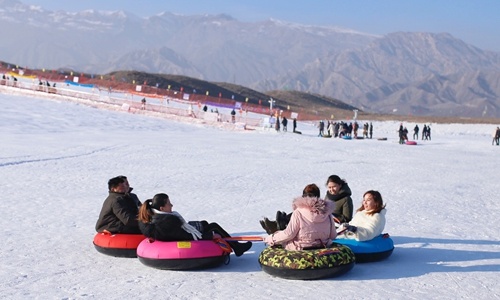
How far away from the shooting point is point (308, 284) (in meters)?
7.69

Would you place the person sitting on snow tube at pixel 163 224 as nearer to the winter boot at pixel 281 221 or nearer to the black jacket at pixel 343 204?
the winter boot at pixel 281 221

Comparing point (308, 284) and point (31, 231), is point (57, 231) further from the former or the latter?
point (308, 284)

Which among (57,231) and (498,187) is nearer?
(57,231)

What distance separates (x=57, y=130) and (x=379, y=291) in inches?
1059

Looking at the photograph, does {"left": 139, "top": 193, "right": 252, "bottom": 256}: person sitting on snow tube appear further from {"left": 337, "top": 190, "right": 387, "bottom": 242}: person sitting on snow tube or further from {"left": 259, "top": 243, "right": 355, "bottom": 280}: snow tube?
{"left": 337, "top": 190, "right": 387, "bottom": 242}: person sitting on snow tube

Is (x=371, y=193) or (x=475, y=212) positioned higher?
(x=371, y=193)

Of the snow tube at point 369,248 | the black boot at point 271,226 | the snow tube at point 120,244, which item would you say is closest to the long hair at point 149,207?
the snow tube at point 120,244

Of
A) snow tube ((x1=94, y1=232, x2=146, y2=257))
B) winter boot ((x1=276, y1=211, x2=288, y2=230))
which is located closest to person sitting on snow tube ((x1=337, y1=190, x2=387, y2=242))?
winter boot ((x1=276, y1=211, x2=288, y2=230))

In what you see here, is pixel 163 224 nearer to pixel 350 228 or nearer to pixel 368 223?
pixel 350 228

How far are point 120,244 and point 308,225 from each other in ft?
8.52

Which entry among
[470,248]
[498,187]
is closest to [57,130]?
[498,187]

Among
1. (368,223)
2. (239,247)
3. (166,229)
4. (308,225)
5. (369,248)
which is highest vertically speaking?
(308,225)

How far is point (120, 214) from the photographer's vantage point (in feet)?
28.7

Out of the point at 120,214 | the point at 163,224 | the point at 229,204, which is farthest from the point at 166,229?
the point at 229,204
